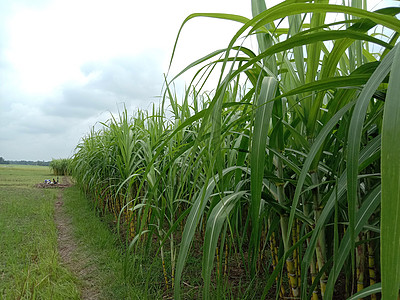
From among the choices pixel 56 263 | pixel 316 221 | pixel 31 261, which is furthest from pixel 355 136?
pixel 31 261

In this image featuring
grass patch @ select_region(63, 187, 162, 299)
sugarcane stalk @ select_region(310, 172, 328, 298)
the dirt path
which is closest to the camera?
sugarcane stalk @ select_region(310, 172, 328, 298)

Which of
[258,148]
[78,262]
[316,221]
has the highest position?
[258,148]

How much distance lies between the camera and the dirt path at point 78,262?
148 cm

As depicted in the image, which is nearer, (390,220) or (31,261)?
(390,220)

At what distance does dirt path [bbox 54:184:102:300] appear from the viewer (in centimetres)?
148

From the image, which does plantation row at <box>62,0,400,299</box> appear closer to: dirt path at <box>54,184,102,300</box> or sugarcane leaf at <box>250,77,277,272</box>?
sugarcane leaf at <box>250,77,277,272</box>

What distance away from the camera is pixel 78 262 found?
1.88 m

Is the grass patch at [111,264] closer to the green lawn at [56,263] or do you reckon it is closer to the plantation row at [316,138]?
the green lawn at [56,263]

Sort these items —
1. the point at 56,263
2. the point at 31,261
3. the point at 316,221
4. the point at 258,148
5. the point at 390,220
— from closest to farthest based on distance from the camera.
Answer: the point at 390,220
the point at 258,148
the point at 316,221
the point at 56,263
the point at 31,261

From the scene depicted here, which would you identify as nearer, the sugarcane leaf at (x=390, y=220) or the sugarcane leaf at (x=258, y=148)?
the sugarcane leaf at (x=390, y=220)

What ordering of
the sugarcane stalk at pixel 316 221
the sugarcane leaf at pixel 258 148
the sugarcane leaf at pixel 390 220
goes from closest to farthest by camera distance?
the sugarcane leaf at pixel 390 220 < the sugarcane leaf at pixel 258 148 < the sugarcane stalk at pixel 316 221

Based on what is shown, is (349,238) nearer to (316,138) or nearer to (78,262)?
(316,138)

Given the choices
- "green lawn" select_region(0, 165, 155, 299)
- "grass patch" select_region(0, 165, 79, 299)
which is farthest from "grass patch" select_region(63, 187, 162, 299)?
"grass patch" select_region(0, 165, 79, 299)

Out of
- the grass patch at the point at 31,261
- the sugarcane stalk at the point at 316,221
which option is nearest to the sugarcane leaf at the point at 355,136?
the sugarcane stalk at the point at 316,221
